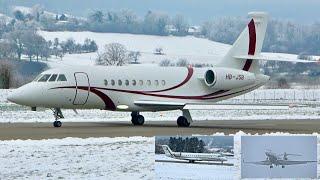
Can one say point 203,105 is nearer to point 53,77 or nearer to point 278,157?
point 53,77

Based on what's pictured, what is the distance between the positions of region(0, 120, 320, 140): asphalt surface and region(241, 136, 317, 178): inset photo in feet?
41.6

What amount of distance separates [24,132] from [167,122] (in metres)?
10.5

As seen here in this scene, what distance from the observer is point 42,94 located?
120 feet

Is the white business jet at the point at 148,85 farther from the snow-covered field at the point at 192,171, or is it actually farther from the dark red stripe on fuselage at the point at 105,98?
the snow-covered field at the point at 192,171

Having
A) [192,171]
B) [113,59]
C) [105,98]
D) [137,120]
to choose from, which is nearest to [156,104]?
[137,120]

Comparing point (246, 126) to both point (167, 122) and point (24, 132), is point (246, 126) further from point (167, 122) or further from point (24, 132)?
point (24, 132)

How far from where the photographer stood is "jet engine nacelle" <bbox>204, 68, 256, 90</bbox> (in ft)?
133

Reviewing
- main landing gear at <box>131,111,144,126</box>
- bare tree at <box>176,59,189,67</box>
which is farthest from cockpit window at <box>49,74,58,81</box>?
bare tree at <box>176,59,189,67</box>

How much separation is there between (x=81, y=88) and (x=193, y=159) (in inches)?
802

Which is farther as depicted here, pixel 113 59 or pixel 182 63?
pixel 182 63

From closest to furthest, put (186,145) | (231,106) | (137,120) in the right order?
1. (186,145)
2. (231,106)
3. (137,120)

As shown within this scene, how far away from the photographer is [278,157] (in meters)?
17.4

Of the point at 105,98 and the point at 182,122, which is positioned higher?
the point at 105,98

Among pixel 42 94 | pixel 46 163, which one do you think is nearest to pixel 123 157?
pixel 46 163
